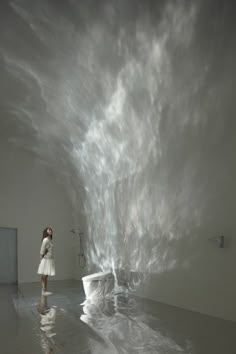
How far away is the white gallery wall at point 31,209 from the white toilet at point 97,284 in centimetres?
448

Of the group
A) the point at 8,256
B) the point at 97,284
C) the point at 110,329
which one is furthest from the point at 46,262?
the point at 110,329

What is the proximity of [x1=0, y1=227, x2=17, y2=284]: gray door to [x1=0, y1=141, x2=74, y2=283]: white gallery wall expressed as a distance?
0.66ft

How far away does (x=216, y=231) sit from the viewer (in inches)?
231

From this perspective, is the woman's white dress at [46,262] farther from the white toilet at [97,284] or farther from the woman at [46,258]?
the white toilet at [97,284]

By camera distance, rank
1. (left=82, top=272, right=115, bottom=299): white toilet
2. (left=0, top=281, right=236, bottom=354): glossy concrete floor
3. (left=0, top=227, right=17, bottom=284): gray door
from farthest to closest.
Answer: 1. (left=0, top=227, right=17, bottom=284): gray door
2. (left=82, top=272, right=115, bottom=299): white toilet
3. (left=0, top=281, right=236, bottom=354): glossy concrete floor

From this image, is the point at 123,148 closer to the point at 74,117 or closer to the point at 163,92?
the point at 74,117

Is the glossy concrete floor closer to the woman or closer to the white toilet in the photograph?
the white toilet

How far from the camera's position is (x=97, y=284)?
834cm

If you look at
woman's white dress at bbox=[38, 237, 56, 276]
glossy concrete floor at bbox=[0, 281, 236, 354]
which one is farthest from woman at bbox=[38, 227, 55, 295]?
glossy concrete floor at bbox=[0, 281, 236, 354]

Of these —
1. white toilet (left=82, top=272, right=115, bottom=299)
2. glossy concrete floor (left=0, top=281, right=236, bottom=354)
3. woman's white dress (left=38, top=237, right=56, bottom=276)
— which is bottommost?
glossy concrete floor (left=0, top=281, right=236, bottom=354)

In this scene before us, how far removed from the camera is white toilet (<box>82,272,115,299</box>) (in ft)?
27.0

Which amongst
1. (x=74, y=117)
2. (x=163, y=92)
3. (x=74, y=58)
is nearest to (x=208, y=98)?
(x=163, y=92)

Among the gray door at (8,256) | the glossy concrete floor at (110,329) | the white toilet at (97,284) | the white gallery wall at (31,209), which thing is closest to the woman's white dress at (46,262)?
the glossy concrete floor at (110,329)

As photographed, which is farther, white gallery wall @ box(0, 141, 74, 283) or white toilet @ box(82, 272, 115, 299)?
white gallery wall @ box(0, 141, 74, 283)
